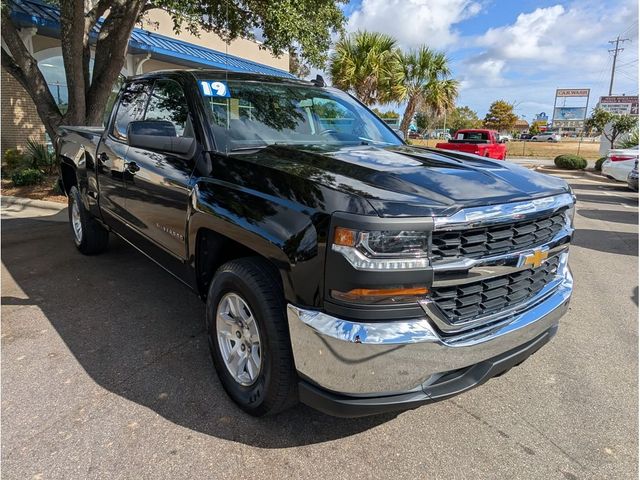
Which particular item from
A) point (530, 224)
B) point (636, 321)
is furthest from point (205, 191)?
point (636, 321)

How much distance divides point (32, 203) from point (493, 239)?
8.87 metres

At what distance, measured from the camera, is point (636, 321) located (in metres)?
4.17

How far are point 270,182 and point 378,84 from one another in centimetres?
1811

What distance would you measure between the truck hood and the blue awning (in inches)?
211

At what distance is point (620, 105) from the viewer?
83.8 ft

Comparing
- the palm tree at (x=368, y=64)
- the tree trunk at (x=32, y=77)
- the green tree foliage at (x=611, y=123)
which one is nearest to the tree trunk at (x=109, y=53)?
the tree trunk at (x=32, y=77)

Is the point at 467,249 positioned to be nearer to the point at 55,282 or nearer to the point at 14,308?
the point at 14,308

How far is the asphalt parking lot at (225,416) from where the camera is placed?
2.30 m

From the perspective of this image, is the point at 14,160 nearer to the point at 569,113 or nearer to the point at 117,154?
the point at 117,154

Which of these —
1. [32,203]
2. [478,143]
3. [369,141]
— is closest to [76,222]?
[32,203]

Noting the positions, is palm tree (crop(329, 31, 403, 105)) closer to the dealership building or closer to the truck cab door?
the dealership building

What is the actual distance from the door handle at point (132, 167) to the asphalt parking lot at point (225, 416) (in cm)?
123

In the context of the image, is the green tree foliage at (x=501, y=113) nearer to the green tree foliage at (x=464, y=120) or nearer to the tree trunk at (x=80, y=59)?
the green tree foliage at (x=464, y=120)

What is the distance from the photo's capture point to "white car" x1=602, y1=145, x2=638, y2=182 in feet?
47.0
